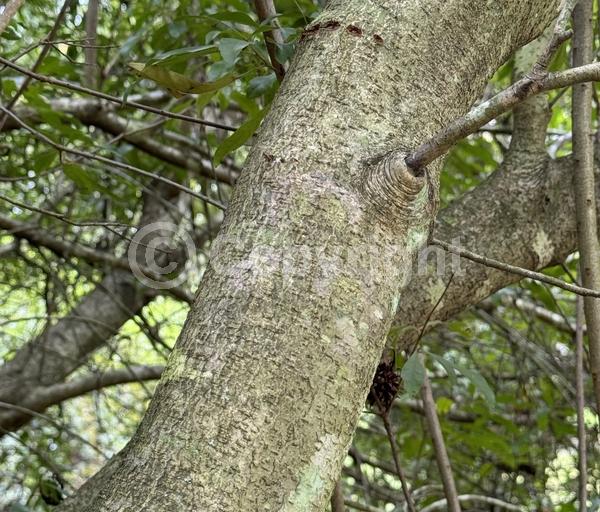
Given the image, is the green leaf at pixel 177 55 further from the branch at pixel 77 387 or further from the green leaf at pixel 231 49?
the branch at pixel 77 387

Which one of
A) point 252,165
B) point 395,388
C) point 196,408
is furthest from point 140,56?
point 196,408

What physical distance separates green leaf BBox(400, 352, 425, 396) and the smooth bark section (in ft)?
1.03

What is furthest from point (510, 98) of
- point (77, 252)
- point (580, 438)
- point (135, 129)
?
point (77, 252)

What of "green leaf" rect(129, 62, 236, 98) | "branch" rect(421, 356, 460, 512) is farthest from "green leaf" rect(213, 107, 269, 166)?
"branch" rect(421, 356, 460, 512)

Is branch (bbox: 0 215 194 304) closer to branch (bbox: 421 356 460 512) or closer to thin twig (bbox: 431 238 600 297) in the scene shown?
branch (bbox: 421 356 460 512)

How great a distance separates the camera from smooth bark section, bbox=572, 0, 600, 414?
138 centimetres

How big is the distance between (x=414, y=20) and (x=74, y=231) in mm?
2893

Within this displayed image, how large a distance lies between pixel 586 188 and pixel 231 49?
2.41ft

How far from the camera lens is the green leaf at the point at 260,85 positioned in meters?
1.45

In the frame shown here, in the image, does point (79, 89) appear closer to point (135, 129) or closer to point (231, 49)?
point (231, 49)

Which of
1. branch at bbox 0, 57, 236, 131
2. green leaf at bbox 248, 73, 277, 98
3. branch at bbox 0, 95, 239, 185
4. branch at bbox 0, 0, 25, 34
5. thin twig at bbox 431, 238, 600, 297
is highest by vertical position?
branch at bbox 0, 95, 239, 185

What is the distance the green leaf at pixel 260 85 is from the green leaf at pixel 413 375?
568 millimetres

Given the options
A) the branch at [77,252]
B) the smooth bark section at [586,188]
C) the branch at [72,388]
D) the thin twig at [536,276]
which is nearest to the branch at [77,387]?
the branch at [72,388]

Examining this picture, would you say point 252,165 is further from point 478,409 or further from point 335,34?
point 478,409
